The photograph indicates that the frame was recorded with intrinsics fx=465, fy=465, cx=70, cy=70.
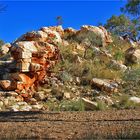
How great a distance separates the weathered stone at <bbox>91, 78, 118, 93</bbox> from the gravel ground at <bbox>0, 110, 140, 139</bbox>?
7.60 meters

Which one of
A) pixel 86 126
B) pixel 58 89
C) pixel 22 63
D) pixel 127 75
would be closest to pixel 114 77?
pixel 127 75

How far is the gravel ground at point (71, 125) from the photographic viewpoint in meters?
10.3

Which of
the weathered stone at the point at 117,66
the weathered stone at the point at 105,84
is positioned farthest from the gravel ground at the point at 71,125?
the weathered stone at the point at 117,66

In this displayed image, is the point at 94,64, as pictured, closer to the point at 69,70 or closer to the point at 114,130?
the point at 69,70

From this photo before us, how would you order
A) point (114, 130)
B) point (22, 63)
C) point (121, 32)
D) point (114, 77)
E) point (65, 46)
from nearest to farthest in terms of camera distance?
point (114, 130) → point (22, 63) → point (114, 77) → point (65, 46) → point (121, 32)

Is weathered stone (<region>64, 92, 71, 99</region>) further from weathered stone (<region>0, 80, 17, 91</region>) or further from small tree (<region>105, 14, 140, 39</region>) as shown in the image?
small tree (<region>105, 14, 140, 39</region>)

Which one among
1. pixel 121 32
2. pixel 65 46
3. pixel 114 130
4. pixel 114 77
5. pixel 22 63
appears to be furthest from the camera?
pixel 121 32

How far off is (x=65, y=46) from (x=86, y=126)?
15512mm

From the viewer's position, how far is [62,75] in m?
23.8

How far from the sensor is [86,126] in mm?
11805

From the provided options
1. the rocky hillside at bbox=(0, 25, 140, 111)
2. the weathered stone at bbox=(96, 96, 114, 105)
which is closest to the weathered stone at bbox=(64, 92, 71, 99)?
the rocky hillside at bbox=(0, 25, 140, 111)

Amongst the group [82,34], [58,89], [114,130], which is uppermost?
[82,34]

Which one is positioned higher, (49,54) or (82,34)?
(82,34)

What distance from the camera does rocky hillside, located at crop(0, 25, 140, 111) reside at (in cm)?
2048
